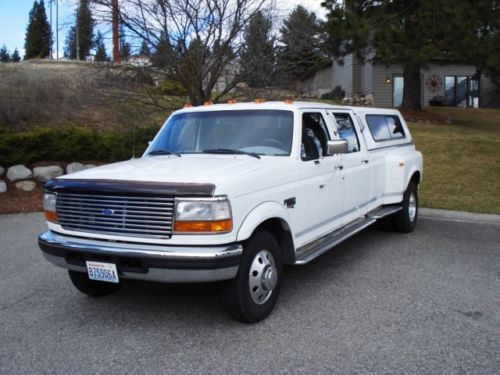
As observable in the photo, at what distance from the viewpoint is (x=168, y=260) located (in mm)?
3865

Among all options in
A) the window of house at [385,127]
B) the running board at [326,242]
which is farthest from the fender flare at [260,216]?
the window of house at [385,127]

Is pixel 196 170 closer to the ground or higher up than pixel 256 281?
higher up

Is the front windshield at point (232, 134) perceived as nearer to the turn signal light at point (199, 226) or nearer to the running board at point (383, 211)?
the turn signal light at point (199, 226)

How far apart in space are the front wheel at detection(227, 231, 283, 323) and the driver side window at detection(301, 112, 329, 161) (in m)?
1.16

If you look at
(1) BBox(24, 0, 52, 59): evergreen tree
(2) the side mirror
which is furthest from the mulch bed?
(1) BBox(24, 0, 52, 59): evergreen tree

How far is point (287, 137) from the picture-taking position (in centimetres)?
519

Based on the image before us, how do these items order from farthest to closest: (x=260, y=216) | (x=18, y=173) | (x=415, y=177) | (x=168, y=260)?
1. (x=18, y=173)
2. (x=415, y=177)
3. (x=260, y=216)
4. (x=168, y=260)

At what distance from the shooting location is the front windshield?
17.0 feet

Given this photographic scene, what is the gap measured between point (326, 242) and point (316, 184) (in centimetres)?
62

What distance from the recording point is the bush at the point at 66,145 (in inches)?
415

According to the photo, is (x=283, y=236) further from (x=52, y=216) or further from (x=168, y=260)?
(x=52, y=216)

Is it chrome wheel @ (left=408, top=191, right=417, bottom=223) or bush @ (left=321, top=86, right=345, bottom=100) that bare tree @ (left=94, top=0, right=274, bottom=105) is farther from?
bush @ (left=321, top=86, right=345, bottom=100)

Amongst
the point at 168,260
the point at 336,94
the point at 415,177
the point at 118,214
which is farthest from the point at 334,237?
the point at 336,94

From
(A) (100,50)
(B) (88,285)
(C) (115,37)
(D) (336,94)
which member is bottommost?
(B) (88,285)
